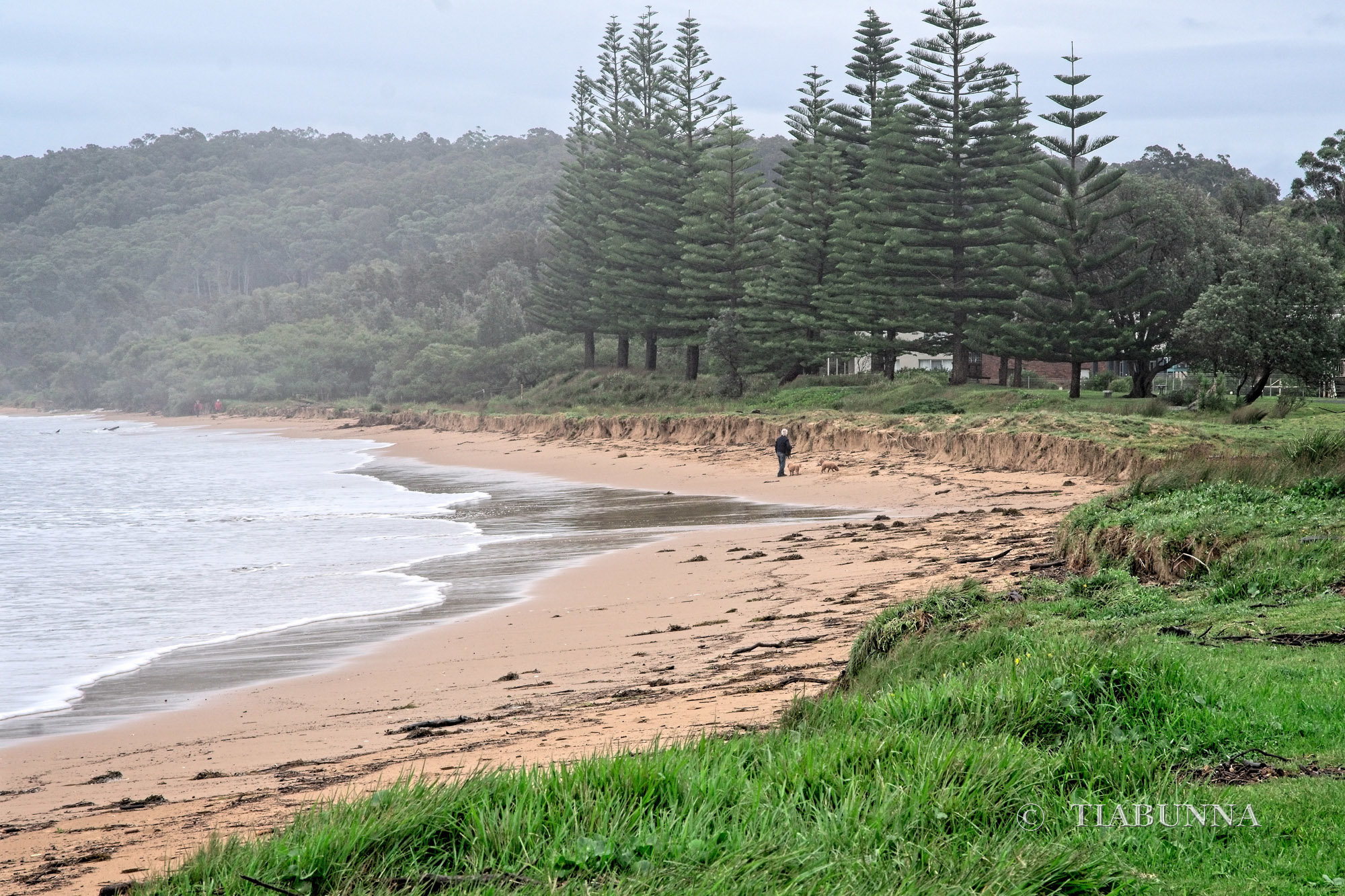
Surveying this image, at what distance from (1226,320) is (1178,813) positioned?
28241 millimetres

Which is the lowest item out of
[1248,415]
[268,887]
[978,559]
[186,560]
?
[186,560]

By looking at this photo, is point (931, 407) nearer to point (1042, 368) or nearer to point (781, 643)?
point (781, 643)

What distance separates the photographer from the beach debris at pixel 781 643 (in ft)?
27.1

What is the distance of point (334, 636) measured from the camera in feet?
35.9

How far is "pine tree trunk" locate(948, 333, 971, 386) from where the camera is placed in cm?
3569

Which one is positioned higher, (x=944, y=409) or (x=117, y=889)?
(x=944, y=409)

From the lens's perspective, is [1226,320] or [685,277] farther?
[685,277]

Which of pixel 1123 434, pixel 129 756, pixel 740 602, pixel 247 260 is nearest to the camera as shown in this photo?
pixel 129 756

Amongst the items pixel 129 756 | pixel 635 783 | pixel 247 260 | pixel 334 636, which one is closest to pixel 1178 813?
pixel 635 783

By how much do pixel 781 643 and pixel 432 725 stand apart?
261 cm

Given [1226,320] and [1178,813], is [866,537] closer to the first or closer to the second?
[1178,813]

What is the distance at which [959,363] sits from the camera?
36156mm

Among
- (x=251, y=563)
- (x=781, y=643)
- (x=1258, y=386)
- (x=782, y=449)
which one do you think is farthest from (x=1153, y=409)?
(x=781, y=643)

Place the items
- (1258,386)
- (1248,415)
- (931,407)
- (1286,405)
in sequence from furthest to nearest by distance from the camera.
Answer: (931,407) → (1258,386) → (1286,405) → (1248,415)
